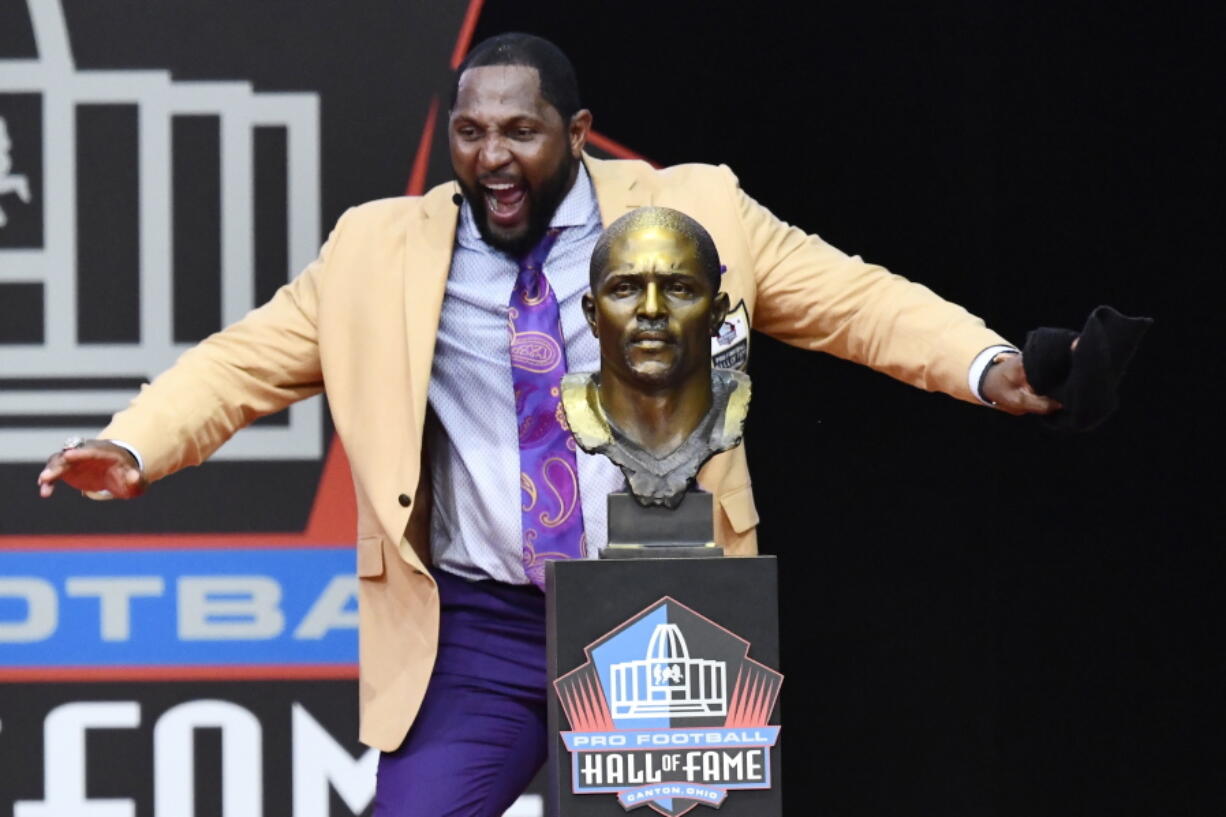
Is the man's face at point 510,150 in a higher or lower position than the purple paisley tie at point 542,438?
higher

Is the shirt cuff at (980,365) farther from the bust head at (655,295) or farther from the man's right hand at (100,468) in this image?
the man's right hand at (100,468)

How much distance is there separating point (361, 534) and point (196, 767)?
1085mm

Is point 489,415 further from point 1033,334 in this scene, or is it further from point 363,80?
point 363,80

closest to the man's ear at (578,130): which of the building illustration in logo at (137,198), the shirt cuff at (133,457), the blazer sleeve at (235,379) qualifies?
the blazer sleeve at (235,379)

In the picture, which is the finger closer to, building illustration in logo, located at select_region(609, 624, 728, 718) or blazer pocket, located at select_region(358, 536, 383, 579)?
building illustration in logo, located at select_region(609, 624, 728, 718)

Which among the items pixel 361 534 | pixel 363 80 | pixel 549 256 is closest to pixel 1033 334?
pixel 549 256

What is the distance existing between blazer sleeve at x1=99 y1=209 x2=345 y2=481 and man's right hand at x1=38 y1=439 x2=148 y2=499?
95mm

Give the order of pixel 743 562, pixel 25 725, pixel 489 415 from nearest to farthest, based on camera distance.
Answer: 1. pixel 743 562
2. pixel 489 415
3. pixel 25 725

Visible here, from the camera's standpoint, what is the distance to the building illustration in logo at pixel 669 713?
2.14 metres

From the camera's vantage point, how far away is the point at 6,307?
3570 millimetres

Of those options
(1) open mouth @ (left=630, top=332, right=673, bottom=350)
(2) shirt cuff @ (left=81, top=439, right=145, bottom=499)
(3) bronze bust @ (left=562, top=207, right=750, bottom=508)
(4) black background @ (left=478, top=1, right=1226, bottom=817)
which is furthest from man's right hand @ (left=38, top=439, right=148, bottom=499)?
(4) black background @ (left=478, top=1, right=1226, bottom=817)

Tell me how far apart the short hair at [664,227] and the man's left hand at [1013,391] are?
1.27 feet

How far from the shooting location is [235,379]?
273cm

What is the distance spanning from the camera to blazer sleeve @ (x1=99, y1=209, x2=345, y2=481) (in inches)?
102
